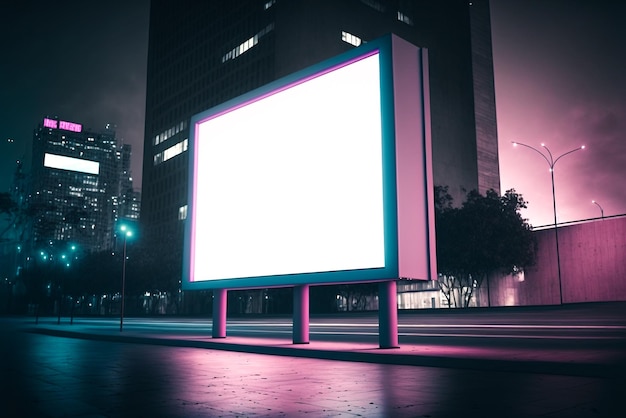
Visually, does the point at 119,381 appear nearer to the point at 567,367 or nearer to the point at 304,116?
the point at 567,367

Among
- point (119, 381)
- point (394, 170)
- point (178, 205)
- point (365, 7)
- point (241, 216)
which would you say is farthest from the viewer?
point (178, 205)

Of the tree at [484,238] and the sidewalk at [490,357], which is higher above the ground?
the tree at [484,238]

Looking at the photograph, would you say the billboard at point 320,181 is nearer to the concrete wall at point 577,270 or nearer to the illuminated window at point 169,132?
the concrete wall at point 577,270

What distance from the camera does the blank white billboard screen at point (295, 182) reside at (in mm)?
14820

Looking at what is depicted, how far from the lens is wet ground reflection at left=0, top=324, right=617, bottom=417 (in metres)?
6.40

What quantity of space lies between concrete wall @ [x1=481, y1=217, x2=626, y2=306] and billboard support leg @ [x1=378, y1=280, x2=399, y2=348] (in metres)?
42.3

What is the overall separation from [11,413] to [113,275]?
83.9m

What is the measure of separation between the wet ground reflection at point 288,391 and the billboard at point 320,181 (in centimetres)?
382

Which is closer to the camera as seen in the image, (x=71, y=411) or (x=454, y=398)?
(x=71, y=411)

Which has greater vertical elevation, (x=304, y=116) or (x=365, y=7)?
(x=365, y=7)

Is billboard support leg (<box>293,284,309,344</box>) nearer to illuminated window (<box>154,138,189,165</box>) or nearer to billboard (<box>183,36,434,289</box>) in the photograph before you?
billboard (<box>183,36,434,289</box>)

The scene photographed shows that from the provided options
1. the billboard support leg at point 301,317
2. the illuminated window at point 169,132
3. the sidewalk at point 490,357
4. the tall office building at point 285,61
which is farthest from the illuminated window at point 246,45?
the sidewalk at point 490,357

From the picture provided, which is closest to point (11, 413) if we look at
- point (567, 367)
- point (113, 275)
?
point (567, 367)

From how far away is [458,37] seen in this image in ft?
410
